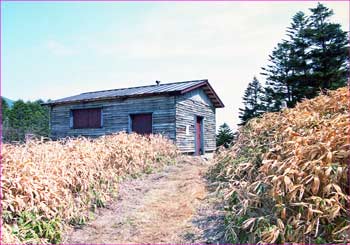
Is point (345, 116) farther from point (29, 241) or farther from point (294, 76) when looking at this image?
point (294, 76)

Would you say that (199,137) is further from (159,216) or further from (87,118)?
(159,216)

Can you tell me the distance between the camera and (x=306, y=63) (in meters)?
19.9

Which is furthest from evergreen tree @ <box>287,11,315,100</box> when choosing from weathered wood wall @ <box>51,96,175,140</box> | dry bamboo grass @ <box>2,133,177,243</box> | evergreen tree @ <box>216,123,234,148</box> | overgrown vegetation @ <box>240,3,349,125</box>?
dry bamboo grass @ <box>2,133,177,243</box>

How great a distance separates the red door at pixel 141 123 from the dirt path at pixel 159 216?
6.65 metres

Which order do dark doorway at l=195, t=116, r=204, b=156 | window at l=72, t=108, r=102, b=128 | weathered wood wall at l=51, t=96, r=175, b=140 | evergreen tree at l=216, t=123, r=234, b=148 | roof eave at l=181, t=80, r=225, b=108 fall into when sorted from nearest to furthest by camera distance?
weathered wood wall at l=51, t=96, r=175, b=140
roof eave at l=181, t=80, r=225, b=108
dark doorway at l=195, t=116, r=204, b=156
window at l=72, t=108, r=102, b=128
evergreen tree at l=216, t=123, r=234, b=148

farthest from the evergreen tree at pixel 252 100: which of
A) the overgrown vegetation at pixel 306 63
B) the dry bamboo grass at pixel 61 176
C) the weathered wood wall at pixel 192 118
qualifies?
the dry bamboo grass at pixel 61 176

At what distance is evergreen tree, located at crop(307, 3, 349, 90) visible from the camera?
18.4m

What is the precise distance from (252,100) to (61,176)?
19.4 metres

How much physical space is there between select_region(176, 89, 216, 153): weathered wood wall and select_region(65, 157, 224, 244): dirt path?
6.36 m

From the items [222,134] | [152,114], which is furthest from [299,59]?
[152,114]

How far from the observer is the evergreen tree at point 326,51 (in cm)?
1838

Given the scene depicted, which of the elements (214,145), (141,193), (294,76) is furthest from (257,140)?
(294,76)

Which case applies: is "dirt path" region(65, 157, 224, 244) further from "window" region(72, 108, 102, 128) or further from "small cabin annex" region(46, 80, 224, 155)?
"window" region(72, 108, 102, 128)

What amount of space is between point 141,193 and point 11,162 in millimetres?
2765
